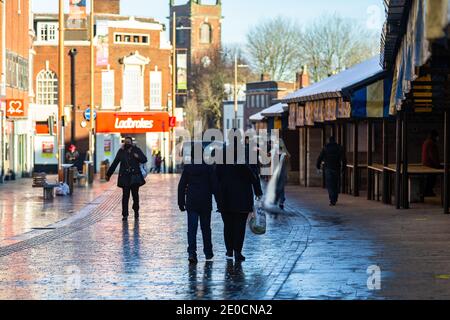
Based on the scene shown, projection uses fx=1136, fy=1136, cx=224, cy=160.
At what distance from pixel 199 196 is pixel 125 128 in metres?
64.6

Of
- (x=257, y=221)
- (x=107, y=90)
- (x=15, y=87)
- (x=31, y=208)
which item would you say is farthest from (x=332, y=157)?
(x=107, y=90)

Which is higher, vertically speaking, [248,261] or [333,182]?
[333,182]

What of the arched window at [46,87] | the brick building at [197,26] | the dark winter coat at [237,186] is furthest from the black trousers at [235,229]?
the brick building at [197,26]

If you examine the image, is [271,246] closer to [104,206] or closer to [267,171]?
[104,206]

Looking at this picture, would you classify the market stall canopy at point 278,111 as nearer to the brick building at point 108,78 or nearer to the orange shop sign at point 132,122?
the brick building at point 108,78

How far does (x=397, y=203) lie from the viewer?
85.2 feet

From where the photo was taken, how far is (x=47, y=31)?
8188cm

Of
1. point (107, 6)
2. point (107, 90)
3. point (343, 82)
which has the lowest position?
point (343, 82)

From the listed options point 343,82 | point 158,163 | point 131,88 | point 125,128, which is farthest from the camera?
point 131,88

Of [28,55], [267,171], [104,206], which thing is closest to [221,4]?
[28,55]

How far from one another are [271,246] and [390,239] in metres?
2.03

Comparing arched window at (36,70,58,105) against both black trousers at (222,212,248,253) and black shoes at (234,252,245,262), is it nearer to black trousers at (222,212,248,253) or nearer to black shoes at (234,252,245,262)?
black trousers at (222,212,248,253)

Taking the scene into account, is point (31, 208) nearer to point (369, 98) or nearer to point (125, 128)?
point (369, 98)
